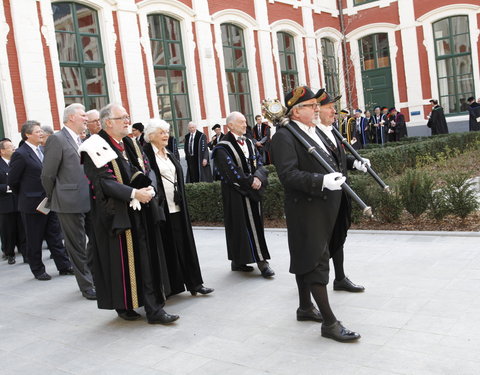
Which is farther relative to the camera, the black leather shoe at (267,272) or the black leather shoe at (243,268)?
the black leather shoe at (243,268)

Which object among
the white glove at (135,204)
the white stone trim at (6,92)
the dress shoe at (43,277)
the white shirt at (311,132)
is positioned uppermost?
the white stone trim at (6,92)

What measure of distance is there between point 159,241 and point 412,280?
94.5 inches

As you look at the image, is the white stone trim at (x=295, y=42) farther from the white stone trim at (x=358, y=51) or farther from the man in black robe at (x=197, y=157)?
the man in black robe at (x=197, y=157)

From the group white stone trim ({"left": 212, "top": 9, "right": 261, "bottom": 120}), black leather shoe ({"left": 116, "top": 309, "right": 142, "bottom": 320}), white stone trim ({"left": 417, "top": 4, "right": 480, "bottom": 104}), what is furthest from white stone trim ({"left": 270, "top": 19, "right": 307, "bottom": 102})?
black leather shoe ({"left": 116, "top": 309, "right": 142, "bottom": 320})

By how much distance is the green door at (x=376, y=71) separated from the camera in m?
24.8

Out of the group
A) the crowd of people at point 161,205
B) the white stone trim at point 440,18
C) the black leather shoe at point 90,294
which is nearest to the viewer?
the crowd of people at point 161,205

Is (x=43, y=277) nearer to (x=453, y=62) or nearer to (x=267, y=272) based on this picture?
(x=267, y=272)

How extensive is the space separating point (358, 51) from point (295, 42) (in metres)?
4.62

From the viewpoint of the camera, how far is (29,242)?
6.70m

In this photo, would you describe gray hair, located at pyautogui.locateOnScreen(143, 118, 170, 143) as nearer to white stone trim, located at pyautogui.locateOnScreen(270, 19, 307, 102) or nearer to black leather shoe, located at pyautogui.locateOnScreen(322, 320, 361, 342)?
black leather shoe, located at pyautogui.locateOnScreen(322, 320, 361, 342)

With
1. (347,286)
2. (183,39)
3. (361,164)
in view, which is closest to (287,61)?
(183,39)

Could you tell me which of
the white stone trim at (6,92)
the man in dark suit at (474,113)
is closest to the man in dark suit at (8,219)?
the white stone trim at (6,92)

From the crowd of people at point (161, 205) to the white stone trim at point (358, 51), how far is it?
20000 mm

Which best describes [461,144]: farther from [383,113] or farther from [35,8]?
[35,8]
